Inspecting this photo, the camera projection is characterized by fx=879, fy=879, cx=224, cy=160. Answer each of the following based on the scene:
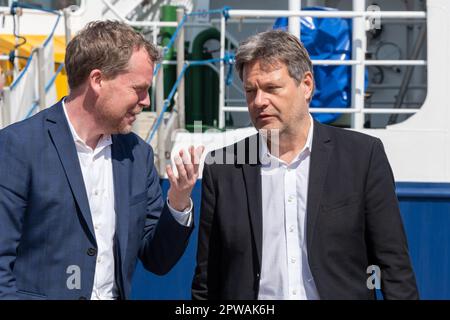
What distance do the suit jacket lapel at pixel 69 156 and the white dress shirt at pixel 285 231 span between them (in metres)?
0.60

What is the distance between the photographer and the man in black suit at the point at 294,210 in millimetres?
2969

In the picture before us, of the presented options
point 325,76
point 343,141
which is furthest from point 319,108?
point 343,141

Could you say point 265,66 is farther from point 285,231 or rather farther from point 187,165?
point 285,231

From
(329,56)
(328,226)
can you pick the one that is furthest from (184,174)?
(329,56)

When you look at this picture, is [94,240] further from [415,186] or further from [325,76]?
[325,76]

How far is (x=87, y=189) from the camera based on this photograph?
3057mm

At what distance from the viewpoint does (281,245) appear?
2971 mm

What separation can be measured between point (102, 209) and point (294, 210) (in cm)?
67

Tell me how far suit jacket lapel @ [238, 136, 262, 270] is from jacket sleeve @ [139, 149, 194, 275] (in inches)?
9.8

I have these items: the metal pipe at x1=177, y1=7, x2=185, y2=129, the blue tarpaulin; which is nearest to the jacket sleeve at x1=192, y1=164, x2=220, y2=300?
the metal pipe at x1=177, y1=7, x2=185, y2=129

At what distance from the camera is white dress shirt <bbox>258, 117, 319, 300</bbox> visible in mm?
2951

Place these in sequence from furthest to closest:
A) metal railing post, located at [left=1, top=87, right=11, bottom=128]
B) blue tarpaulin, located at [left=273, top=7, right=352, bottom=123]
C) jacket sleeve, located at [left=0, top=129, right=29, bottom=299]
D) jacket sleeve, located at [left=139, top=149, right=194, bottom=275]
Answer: blue tarpaulin, located at [left=273, top=7, right=352, bottom=123] → metal railing post, located at [left=1, top=87, right=11, bottom=128] → jacket sleeve, located at [left=139, top=149, right=194, bottom=275] → jacket sleeve, located at [left=0, top=129, right=29, bottom=299]

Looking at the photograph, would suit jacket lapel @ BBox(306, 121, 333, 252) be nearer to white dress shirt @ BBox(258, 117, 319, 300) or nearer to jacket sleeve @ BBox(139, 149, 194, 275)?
white dress shirt @ BBox(258, 117, 319, 300)

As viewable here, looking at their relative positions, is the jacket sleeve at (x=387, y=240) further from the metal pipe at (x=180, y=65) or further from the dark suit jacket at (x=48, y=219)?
the metal pipe at (x=180, y=65)
